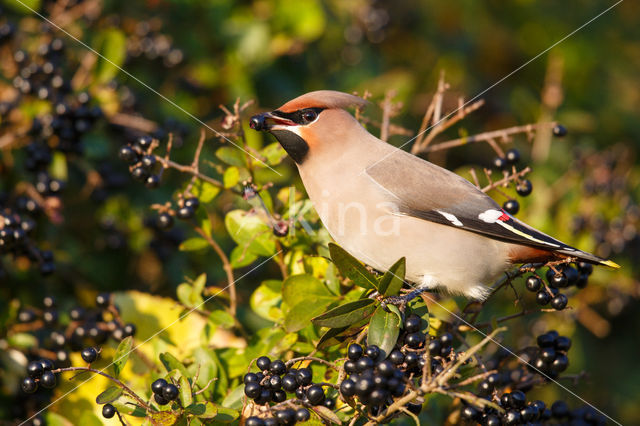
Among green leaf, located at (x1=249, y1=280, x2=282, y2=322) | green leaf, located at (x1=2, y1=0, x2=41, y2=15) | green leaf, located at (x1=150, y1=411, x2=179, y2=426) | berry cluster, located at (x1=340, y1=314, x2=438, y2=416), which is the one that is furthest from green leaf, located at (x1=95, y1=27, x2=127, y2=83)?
A: berry cluster, located at (x1=340, y1=314, x2=438, y2=416)

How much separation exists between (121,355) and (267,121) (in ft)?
3.55

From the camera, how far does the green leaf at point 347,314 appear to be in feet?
7.04

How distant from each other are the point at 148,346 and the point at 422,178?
1.39 m

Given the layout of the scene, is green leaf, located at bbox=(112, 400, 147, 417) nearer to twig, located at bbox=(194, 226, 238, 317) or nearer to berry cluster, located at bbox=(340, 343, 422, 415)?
twig, located at bbox=(194, 226, 238, 317)

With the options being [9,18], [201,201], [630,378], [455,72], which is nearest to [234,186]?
[201,201]

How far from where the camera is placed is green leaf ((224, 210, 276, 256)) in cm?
267

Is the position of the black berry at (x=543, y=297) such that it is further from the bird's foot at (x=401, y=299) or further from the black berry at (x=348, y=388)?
the black berry at (x=348, y=388)

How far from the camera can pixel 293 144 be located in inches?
111

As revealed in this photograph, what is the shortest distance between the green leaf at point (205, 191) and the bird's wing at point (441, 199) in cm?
64

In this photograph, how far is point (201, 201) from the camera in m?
2.77

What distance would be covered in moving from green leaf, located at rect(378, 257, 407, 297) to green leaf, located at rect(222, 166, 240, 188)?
2.57 feet

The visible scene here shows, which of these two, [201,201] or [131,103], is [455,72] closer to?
[131,103]

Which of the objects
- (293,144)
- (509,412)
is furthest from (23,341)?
(509,412)

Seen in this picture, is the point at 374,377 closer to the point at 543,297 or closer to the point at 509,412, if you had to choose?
the point at 509,412
